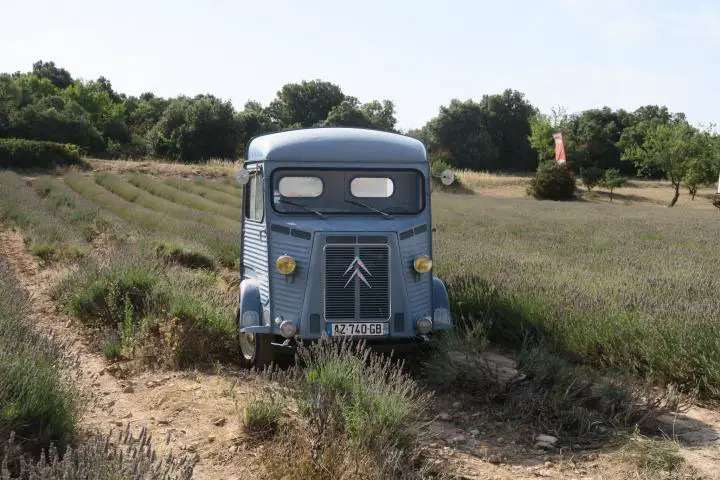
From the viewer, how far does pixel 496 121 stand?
75.0 m

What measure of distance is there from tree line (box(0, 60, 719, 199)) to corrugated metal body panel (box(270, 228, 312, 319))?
148ft

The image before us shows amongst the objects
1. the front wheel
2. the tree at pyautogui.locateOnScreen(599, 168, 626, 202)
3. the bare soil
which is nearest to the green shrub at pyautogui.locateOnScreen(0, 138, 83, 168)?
the tree at pyautogui.locateOnScreen(599, 168, 626, 202)

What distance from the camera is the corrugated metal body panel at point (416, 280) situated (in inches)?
290

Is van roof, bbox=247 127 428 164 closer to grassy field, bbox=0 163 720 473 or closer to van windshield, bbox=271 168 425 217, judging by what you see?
van windshield, bbox=271 168 425 217

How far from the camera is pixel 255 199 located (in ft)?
26.5

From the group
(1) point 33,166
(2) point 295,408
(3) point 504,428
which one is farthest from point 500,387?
(1) point 33,166

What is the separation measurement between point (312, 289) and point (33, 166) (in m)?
37.8

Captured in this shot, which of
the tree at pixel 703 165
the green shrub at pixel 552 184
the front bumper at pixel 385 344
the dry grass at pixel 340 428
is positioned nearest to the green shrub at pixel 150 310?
the front bumper at pixel 385 344

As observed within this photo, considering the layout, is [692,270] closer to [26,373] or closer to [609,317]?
[609,317]

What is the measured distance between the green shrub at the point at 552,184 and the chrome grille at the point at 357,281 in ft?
146

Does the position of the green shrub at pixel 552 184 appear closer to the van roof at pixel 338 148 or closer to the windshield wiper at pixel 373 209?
the van roof at pixel 338 148

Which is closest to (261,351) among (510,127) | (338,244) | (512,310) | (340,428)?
(338,244)

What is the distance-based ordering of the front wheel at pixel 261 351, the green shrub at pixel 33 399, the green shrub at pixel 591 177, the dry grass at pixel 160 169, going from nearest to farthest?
1. the green shrub at pixel 33 399
2. the front wheel at pixel 261 351
3. the dry grass at pixel 160 169
4. the green shrub at pixel 591 177

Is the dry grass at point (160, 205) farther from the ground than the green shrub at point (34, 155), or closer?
closer
